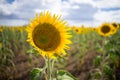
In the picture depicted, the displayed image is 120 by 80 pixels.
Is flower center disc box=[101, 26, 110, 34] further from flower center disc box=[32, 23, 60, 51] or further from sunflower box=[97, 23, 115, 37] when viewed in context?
flower center disc box=[32, 23, 60, 51]

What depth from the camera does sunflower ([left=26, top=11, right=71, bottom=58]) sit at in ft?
3.62

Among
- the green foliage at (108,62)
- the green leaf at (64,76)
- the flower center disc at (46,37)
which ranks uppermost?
the flower center disc at (46,37)

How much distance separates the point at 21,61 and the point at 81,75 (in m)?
1.04

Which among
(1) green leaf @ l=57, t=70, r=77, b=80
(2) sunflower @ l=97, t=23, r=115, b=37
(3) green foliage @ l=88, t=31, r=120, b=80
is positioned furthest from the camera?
(2) sunflower @ l=97, t=23, r=115, b=37

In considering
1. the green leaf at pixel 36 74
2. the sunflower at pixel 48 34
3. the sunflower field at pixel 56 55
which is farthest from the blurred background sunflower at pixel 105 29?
the green leaf at pixel 36 74

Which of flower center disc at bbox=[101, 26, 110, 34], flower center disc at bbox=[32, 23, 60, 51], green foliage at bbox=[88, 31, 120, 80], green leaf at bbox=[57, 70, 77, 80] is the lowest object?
green foliage at bbox=[88, 31, 120, 80]

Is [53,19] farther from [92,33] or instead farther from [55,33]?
[92,33]

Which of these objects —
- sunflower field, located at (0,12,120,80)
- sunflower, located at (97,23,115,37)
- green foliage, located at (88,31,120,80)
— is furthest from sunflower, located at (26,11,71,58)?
sunflower, located at (97,23,115,37)

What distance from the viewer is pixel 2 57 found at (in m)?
3.12

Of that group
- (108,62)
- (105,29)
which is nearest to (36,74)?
(108,62)

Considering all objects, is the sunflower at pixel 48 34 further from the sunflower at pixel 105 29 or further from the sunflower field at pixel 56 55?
the sunflower at pixel 105 29

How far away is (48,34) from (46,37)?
0.02 meters

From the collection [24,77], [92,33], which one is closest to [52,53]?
[24,77]

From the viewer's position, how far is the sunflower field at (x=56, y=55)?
110cm
